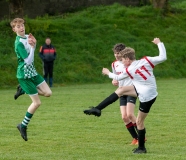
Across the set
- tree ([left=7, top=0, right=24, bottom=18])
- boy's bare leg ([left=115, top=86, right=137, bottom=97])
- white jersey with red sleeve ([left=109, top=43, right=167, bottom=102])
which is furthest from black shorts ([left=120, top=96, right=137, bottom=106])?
tree ([left=7, top=0, right=24, bottom=18])

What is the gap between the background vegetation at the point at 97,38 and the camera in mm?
28984

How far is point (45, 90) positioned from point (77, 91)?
1178 cm

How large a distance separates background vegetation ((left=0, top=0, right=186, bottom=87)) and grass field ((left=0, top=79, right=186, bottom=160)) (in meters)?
9.12

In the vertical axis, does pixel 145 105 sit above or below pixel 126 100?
above

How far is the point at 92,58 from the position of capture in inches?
1198

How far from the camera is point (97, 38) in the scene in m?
32.6

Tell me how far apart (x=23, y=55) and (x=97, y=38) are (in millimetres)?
21657

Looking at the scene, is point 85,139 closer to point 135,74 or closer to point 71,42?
→ point 135,74

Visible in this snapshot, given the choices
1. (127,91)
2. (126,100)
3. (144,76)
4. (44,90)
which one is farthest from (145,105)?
(44,90)

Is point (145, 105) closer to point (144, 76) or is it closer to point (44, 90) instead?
point (144, 76)

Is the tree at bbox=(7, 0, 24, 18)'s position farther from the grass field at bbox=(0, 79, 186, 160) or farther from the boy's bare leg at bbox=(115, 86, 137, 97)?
the boy's bare leg at bbox=(115, 86, 137, 97)

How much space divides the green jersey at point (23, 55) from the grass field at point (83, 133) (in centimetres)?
128

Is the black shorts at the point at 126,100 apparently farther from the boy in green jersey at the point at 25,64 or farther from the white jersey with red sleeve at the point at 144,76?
the white jersey with red sleeve at the point at 144,76

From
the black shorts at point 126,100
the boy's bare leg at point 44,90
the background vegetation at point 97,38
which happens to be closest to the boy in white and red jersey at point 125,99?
the black shorts at point 126,100
